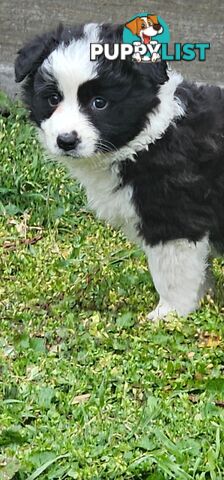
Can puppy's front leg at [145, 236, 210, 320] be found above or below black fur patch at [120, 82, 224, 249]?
below

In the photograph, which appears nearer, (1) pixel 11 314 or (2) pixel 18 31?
(1) pixel 11 314

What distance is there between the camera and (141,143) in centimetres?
512

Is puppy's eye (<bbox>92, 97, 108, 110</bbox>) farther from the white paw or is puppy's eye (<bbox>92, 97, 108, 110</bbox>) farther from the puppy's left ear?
the white paw

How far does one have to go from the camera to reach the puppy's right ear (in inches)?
200

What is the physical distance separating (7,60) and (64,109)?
3.73 metres

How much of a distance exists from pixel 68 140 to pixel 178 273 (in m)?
0.91

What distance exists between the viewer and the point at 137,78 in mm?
4996

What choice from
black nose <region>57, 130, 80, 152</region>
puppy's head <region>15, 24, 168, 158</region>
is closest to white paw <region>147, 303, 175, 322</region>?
puppy's head <region>15, 24, 168, 158</region>

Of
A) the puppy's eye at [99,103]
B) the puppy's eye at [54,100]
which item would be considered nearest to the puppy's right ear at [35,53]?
the puppy's eye at [54,100]

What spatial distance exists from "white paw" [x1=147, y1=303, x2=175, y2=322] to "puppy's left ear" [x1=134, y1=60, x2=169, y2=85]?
1110 millimetres

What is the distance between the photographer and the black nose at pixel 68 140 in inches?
191

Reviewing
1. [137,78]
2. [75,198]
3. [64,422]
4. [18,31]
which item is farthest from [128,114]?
[18,31]

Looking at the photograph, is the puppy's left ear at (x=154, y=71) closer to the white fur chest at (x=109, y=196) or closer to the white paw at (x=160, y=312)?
the white fur chest at (x=109, y=196)

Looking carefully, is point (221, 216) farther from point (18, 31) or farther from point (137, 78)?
point (18, 31)
